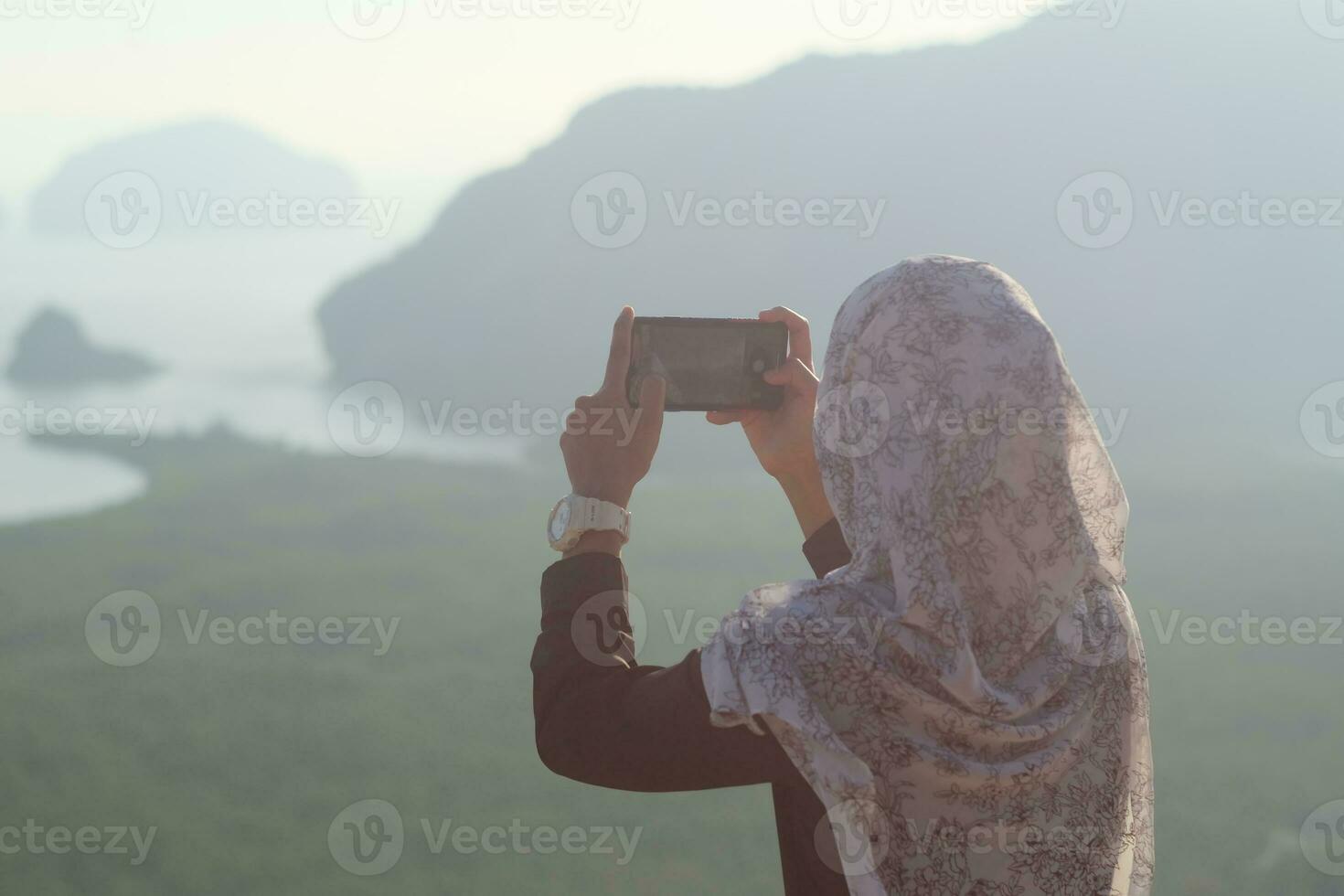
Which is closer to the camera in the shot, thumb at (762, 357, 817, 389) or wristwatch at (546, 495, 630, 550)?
wristwatch at (546, 495, 630, 550)

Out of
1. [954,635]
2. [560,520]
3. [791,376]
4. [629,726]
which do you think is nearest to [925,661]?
[954,635]

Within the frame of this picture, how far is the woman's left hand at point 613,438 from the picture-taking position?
0.93 metres

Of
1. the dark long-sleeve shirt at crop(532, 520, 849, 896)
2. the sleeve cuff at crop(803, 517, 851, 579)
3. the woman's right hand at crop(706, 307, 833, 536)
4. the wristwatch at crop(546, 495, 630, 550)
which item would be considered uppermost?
the woman's right hand at crop(706, 307, 833, 536)

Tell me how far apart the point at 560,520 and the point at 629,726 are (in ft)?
0.68

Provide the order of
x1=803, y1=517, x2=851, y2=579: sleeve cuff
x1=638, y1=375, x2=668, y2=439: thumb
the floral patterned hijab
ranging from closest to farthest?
1. the floral patterned hijab
2. x1=638, y1=375, x2=668, y2=439: thumb
3. x1=803, y1=517, x2=851, y2=579: sleeve cuff

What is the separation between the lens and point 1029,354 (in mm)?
813

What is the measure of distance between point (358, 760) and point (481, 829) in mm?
695

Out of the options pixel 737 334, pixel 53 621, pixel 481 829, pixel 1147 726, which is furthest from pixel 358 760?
pixel 1147 726

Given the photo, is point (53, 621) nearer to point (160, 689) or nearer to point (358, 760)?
point (160, 689)

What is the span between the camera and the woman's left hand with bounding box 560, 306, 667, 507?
0.93 m

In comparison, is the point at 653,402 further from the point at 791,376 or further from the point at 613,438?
the point at 791,376

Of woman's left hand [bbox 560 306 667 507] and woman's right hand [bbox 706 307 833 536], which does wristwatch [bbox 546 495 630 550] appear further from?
woman's right hand [bbox 706 307 833 536]

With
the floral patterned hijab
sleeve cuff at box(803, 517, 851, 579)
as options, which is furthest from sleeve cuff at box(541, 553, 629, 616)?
sleeve cuff at box(803, 517, 851, 579)

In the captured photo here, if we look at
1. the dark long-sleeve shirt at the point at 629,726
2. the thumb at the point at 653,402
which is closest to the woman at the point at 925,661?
the dark long-sleeve shirt at the point at 629,726
